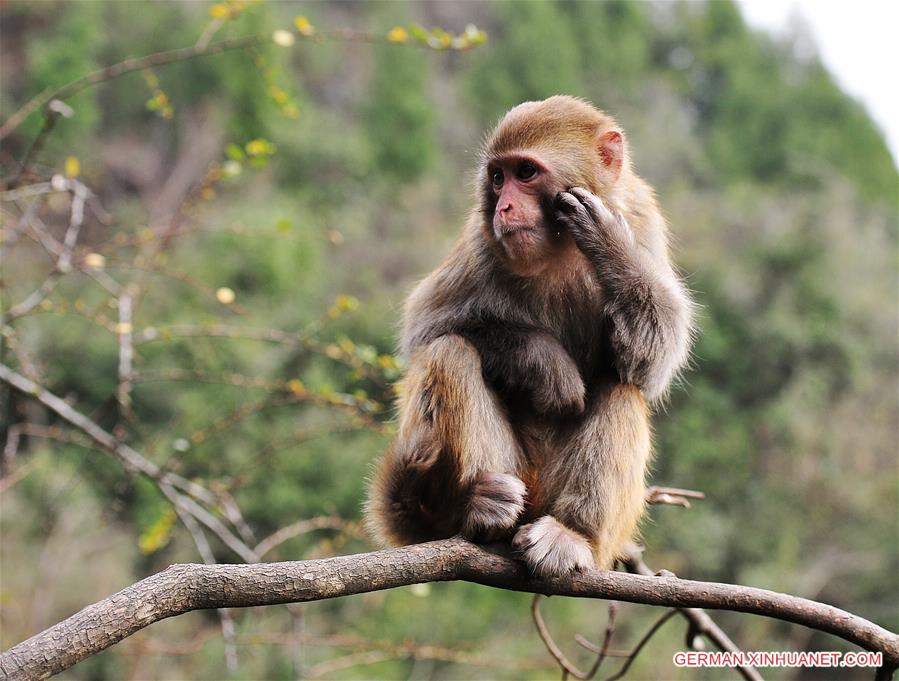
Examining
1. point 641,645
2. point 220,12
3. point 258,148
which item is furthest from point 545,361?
point 220,12

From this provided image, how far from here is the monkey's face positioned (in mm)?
4043

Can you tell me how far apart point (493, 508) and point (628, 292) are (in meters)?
1.05

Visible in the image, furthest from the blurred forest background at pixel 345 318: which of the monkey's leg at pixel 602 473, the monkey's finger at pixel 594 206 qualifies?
the monkey's leg at pixel 602 473

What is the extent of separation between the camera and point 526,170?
4117mm

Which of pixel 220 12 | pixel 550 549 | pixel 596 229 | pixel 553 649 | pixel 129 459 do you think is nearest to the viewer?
pixel 550 549

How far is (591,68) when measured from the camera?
63344mm

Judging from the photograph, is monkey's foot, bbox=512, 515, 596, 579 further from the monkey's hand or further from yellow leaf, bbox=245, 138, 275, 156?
yellow leaf, bbox=245, 138, 275, 156

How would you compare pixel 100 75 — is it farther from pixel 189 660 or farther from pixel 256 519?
pixel 256 519

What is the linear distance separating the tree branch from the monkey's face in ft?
4.14

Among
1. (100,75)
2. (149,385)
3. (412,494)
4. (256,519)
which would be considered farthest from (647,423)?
(149,385)

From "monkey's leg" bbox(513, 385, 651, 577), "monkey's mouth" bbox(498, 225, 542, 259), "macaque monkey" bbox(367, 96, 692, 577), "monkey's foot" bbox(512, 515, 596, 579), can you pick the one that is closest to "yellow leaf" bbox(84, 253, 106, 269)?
"macaque monkey" bbox(367, 96, 692, 577)

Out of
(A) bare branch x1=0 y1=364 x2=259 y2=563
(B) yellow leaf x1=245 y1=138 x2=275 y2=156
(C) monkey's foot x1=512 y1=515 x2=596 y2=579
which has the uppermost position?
(B) yellow leaf x1=245 y1=138 x2=275 y2=156

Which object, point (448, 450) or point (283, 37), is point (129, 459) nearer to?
point (448, 450)

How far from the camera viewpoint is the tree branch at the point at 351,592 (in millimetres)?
2436
